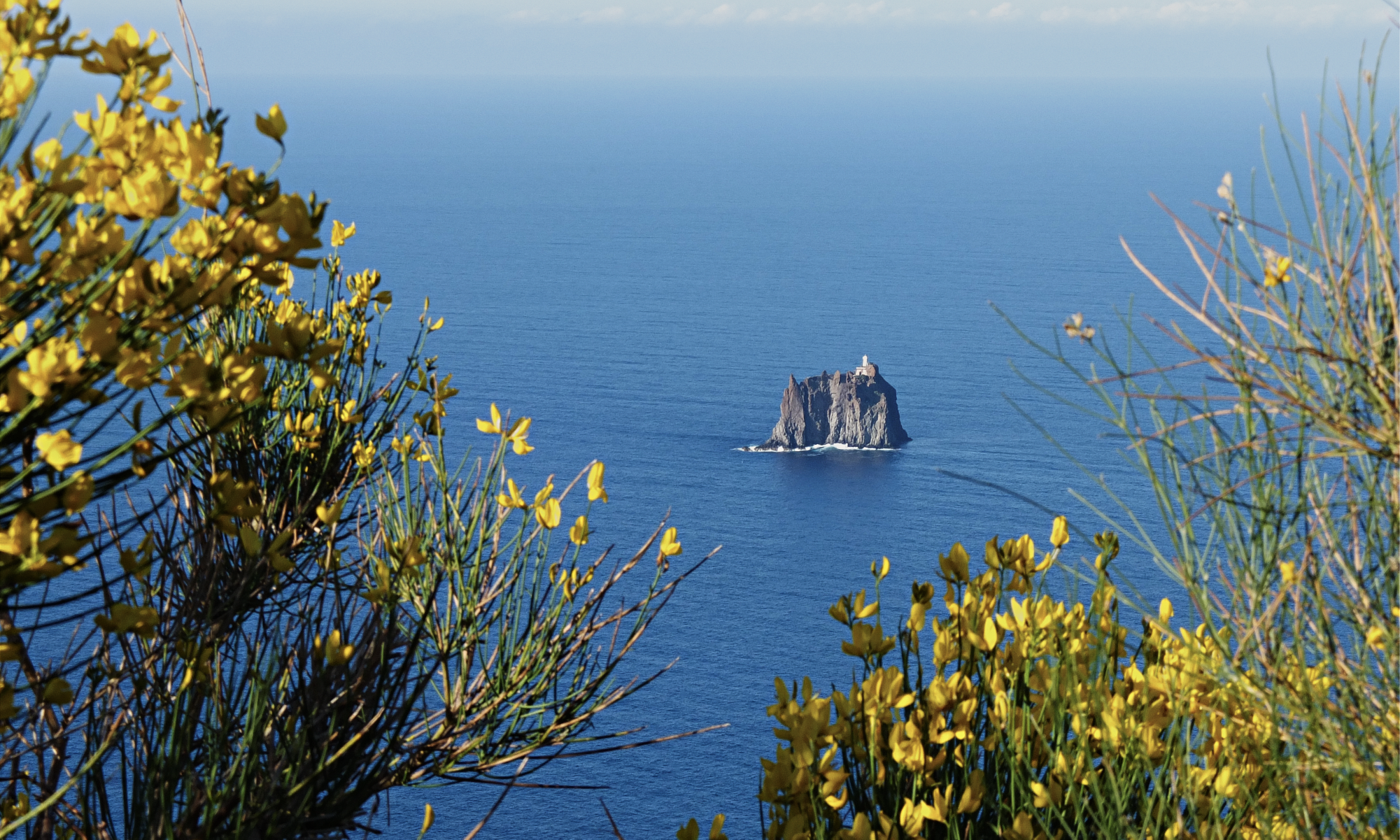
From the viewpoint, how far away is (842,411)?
8875 cm

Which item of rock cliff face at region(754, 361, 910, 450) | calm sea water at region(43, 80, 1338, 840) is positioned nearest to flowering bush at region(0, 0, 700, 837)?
calm sea water at region(43, 80, 1338, 840)

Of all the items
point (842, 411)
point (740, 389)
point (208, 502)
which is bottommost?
point (208, 502)

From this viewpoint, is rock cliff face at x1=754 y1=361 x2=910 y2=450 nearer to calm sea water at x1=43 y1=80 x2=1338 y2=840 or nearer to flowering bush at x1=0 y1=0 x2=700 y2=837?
calm sea water at x1=43 y1=80 x2=1338 y2=840

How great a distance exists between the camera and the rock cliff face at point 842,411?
86375 millimetres

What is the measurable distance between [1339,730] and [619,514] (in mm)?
67822

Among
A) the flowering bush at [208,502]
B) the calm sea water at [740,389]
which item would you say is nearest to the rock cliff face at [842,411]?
the calm sea water at [740,389]

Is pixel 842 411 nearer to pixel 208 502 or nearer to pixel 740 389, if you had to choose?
pixel 740 389

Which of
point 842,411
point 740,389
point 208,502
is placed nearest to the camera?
point 208,502

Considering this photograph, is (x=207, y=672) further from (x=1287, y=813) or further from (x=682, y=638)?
(x=682, y=638)

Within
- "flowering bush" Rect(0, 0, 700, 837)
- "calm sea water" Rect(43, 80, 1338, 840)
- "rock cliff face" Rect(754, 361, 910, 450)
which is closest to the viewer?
"flowering bush" Rect(0, 0, 700, 837)

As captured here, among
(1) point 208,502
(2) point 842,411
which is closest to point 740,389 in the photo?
(2) point 842,411

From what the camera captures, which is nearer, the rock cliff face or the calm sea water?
the calm sea water

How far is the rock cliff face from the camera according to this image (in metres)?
86.4

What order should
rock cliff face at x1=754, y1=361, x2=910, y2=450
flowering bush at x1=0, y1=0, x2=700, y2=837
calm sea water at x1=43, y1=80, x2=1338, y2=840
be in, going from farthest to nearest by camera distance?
rock cliff face at x1=754, y1=361, x2=910, y2=450
calm sea water at x1=43, y1=80, x2=1338, y2=840
flowering bush at x1=0, y1=0, x2=700, y2=837
